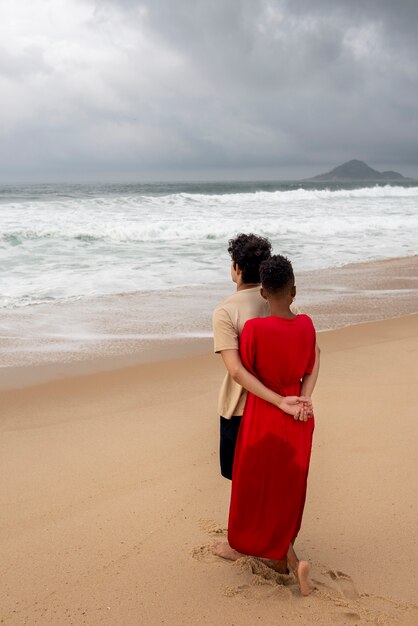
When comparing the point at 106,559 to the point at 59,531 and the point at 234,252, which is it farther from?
the point at 234,252

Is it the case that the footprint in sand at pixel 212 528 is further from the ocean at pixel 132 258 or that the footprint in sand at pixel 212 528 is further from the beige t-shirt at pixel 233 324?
the ocean at pixel 132 258

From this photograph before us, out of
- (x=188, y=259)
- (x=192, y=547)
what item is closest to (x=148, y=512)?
(x=192, y=547)

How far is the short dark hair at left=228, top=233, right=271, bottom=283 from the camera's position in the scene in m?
2.87

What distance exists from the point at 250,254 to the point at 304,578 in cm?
145

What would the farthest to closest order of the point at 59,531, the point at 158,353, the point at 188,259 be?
the point at 188,259 < the point at 158,353 < the point at 59,531

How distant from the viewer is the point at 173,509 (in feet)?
11.9

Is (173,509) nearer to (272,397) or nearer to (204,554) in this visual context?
(204,554)

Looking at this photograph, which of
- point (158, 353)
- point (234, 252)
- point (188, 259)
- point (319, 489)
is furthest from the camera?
point (188, 259)

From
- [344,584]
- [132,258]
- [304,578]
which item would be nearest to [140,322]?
[344,584]

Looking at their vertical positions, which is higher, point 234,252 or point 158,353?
point 234,252

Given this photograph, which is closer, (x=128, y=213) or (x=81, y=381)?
(x=81, y=381)

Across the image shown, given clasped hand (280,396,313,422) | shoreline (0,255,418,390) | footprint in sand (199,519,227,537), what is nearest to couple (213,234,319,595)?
clasped hand (280,396,313,422)

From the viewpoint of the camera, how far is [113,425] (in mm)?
4789

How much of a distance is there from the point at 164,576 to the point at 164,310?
6.21 meters
